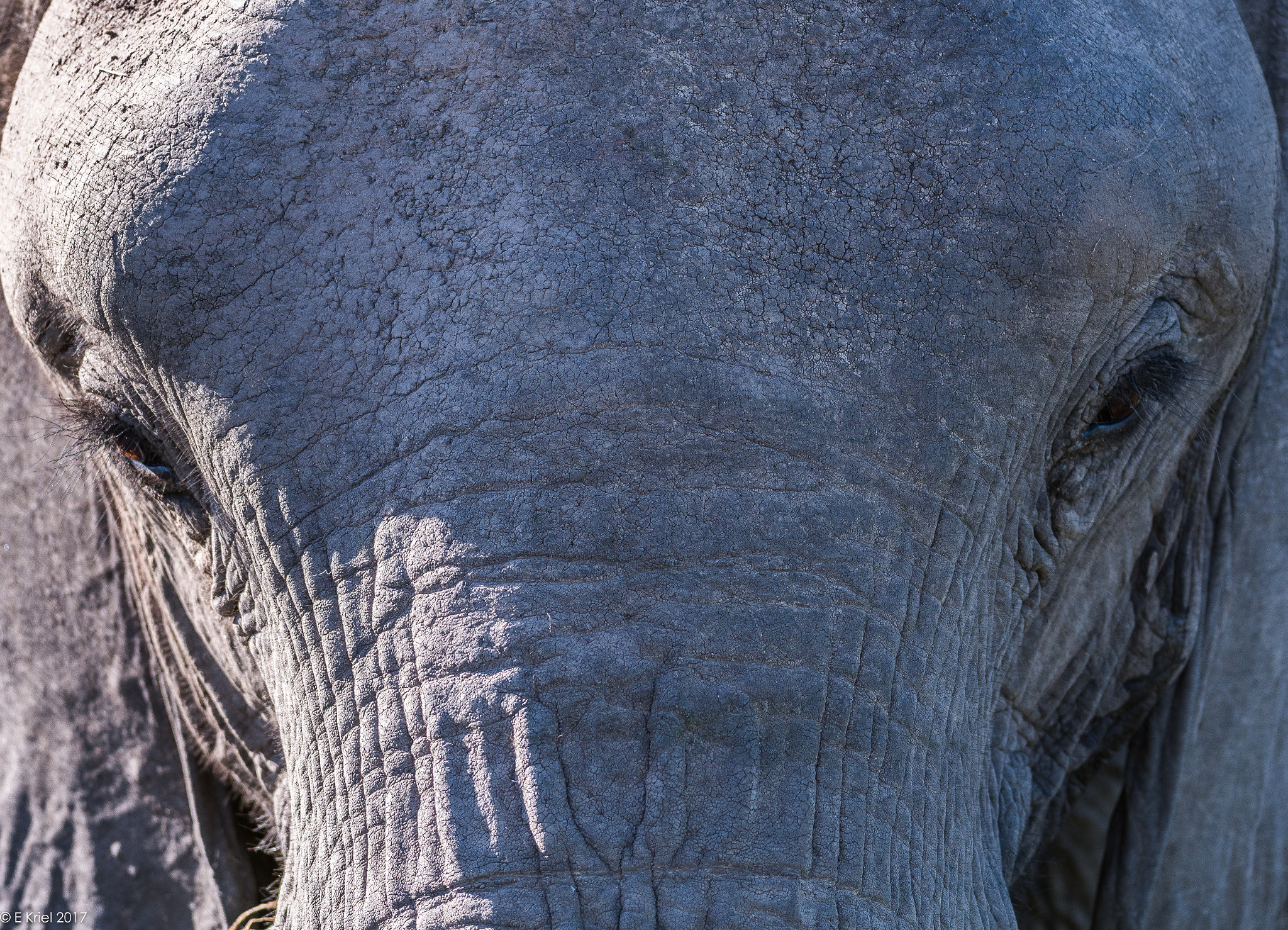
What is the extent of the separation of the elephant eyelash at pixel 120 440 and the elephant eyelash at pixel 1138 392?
118 centimetres

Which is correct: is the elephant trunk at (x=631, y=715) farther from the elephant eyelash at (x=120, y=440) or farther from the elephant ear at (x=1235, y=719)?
the elephant ear at (x=1235, y=719)

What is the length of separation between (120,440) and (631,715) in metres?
0.86

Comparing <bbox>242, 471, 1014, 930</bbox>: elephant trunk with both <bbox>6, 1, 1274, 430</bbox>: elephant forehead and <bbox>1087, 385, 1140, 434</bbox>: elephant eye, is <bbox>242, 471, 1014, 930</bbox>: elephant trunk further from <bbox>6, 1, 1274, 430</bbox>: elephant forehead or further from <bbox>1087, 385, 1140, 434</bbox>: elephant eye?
<bbox>1087, 385, 1140, 434</bbox>: elephant eye

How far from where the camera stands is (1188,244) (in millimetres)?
1730

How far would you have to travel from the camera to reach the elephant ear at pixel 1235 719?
2047mm

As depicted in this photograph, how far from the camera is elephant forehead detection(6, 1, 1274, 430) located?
4.82ft

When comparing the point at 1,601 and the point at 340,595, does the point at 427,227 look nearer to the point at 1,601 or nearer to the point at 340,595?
the point at 340,595

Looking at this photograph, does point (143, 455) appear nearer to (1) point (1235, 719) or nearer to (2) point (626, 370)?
(2) point (626, 370)

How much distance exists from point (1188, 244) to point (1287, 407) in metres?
0.46

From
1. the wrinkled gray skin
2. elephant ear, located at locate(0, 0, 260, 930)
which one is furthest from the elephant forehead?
elephant ear, located at locate(0, 0, 260, 930)

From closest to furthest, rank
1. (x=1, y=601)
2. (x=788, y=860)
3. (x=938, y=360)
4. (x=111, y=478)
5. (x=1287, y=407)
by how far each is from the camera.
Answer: (x=788, y=860), (x=938, y=360), (x=1287, y=407), (x=111, y=478), (x=1, y=601)

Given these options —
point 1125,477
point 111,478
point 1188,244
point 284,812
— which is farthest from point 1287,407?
point 111,478

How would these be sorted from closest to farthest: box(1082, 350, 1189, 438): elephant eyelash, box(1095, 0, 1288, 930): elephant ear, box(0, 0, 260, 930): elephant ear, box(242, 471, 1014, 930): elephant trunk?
box(242, 471, 1014, 930): elephant trunk, box(1082, 350, 1189, 438): elephant eyelash, box(1095, 0, 1288, 930): elephant ear, box(0, 0, 260, 930): elephant ear

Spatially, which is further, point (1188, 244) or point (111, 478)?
point (111, 478)
